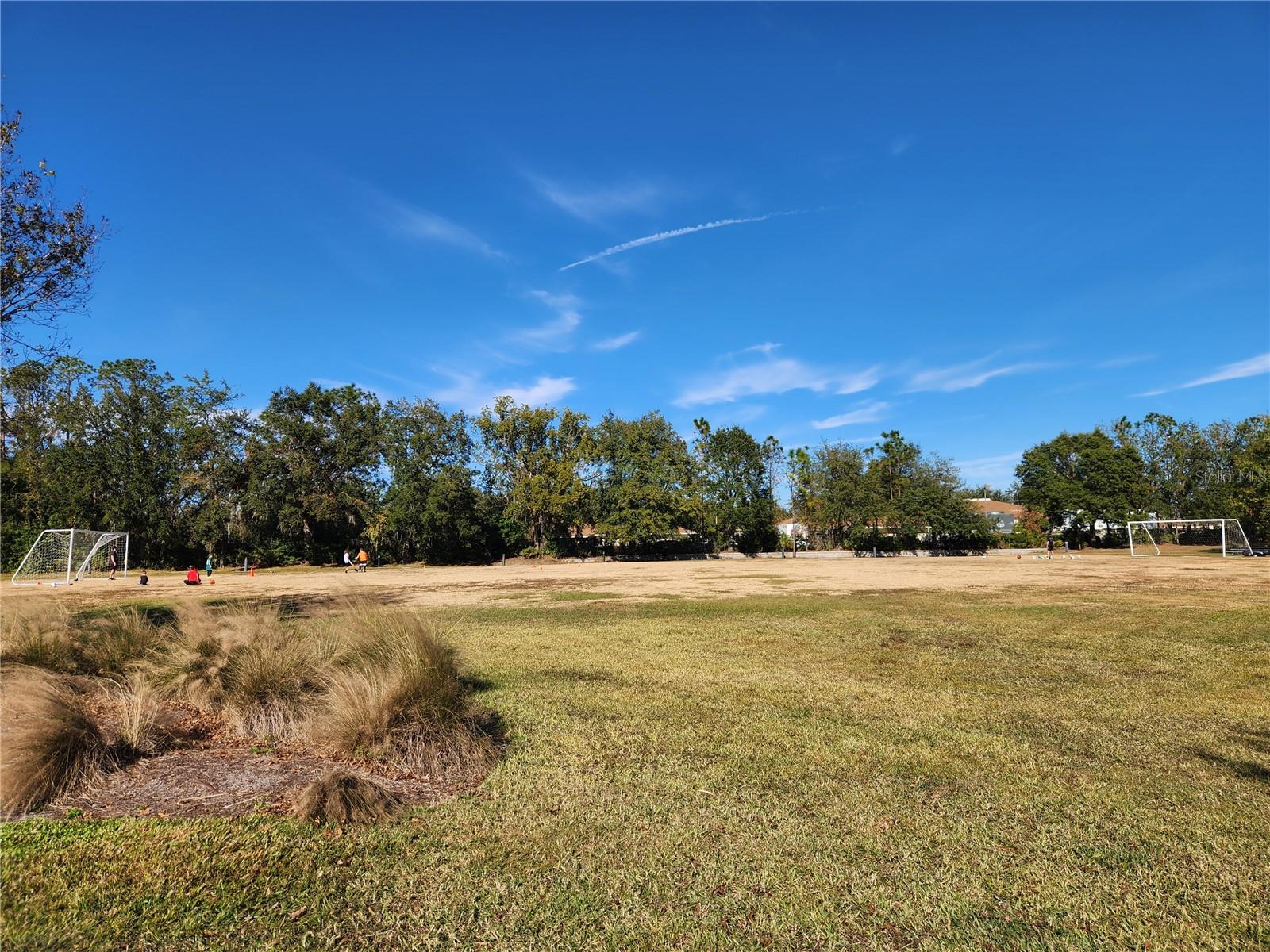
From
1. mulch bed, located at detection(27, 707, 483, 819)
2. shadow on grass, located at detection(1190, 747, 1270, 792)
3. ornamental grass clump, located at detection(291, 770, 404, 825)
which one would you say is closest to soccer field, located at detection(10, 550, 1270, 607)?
mulch bed, located at detection(27, 707, 483, 819)

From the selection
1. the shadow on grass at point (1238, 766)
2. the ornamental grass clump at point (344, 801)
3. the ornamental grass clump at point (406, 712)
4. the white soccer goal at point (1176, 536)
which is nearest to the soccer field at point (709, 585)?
the ornamental grass clump at point (406, 712)

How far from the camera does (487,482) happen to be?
62812 mm

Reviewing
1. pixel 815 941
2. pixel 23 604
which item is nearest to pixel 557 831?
pixel 815 941

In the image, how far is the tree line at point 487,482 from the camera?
47.6 metres

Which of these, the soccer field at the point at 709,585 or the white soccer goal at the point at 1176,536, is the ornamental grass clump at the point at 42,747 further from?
the white soccer goal at the point at 1176,536

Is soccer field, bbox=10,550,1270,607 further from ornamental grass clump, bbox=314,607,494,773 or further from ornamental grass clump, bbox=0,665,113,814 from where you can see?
ornamental grass clump, bbox=0,665,113,814

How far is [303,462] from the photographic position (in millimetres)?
51344

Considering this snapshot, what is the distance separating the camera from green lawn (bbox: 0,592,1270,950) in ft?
9.95

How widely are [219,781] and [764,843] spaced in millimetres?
3655

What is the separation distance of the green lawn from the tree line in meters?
42.8

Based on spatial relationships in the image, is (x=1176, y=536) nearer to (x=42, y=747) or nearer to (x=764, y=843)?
(x=764, y=843)

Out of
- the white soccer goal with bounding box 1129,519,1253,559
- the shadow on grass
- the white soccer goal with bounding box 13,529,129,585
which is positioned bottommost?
the white soccer goal with bounding box 1129,519,1253,559

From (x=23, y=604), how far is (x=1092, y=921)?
10.7m

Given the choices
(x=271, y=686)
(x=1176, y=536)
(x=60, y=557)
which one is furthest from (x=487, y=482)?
(x=1176, y=536)
